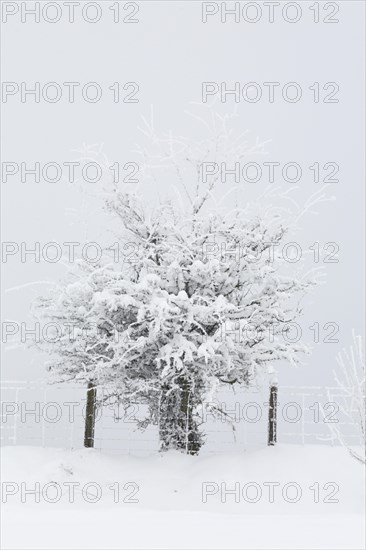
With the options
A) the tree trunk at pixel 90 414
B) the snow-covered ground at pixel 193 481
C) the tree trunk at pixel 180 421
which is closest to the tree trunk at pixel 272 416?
the snow-covered ground at pixel 193 481

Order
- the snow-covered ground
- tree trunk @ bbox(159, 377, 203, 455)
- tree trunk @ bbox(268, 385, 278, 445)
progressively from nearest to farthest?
the snow-covered ground < tree trunk @ bbox(268, 385, 278, 445) < tree trunk @ bbox(159, 377, 203, 455)

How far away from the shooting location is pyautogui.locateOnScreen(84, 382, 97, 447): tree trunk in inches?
606

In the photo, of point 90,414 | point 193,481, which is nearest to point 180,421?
point 90,414

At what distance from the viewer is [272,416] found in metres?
15.2

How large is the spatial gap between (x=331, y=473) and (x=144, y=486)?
3347mm

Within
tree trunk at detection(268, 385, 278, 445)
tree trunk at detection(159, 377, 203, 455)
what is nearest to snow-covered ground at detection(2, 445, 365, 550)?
tree trunk at detection(268, 385, 278, 445)

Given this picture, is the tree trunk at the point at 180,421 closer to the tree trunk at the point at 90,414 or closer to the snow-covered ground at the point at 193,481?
the snow-covered ground at the point at 193,481

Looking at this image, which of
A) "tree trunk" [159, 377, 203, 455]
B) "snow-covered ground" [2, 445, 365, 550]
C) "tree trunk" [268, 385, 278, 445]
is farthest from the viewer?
"tree trunk" [159, 377, 203, 455]

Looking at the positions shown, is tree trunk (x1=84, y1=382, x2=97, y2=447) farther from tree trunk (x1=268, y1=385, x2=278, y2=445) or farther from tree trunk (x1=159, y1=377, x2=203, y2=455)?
tree trunk (x1=268, y1=385, x2=278, y2=445)

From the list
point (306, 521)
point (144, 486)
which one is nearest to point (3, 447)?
point (144, 486)

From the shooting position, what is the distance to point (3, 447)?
598 inches

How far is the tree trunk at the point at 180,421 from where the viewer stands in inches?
605

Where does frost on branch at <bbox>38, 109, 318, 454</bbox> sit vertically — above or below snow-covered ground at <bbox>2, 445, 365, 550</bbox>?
above

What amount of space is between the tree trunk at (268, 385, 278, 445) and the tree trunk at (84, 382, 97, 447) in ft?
11.6
